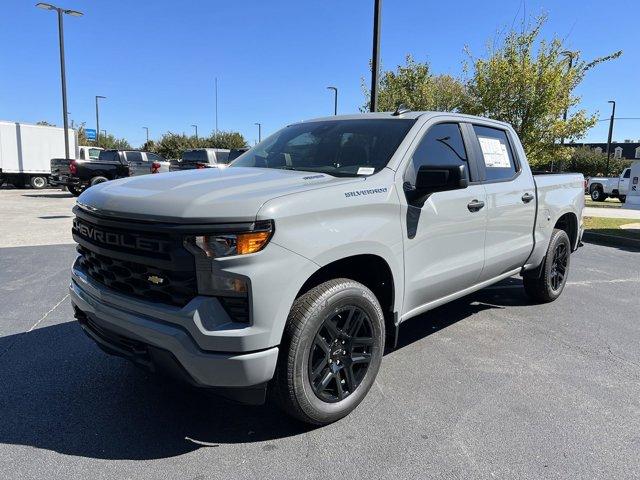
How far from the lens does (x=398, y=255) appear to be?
10.5 feet

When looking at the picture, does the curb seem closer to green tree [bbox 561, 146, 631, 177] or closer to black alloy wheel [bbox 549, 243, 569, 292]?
black alloy wheel [bbox 549, 243, 569, 292]

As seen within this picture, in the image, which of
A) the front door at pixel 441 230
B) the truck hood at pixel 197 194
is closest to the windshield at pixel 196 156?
the front door at pixel 441 230

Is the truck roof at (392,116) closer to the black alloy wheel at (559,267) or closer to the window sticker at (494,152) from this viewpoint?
the window sticker at (494,152)

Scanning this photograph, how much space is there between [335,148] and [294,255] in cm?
147

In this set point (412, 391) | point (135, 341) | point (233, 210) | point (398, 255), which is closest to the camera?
point (233, 210)

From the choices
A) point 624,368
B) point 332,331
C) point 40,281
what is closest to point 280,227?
point 332,331

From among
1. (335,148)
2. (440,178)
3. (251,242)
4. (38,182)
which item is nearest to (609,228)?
(335,148)

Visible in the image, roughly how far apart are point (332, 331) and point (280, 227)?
761 mm

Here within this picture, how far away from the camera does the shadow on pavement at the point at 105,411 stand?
2756mm

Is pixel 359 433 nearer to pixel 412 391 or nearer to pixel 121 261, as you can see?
pixel 412 391

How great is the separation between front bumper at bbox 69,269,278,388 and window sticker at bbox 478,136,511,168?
2818 mm

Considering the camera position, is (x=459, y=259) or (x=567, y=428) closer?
(x=567, y=428)

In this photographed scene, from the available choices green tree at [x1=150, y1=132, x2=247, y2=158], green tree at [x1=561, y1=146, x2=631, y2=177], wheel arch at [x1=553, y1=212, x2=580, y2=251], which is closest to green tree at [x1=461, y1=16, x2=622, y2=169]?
wheel arch at [x1=553, y1=212, x2=580, y2=251]

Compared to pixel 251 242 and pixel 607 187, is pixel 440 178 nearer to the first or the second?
pixel 251 242
